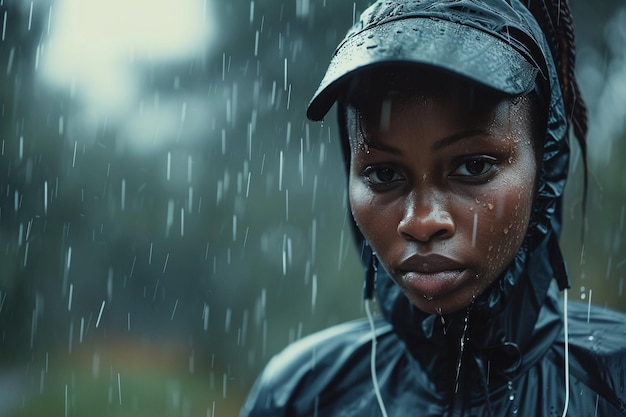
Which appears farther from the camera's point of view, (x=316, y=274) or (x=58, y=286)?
(x=58, y=286)

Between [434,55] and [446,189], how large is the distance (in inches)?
10.5

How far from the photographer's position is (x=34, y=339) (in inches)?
346

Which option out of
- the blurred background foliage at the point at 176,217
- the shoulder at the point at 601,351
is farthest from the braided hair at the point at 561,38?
the blurred background foliage at the point at 176,217

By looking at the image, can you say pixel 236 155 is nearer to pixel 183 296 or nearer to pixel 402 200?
pixel 183 296

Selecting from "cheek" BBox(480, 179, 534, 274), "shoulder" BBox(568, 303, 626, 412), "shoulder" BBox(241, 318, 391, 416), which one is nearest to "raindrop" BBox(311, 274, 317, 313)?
"shoulder" BBox(241, 318, 391, 416)

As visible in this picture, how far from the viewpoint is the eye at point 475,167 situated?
1.45 meters

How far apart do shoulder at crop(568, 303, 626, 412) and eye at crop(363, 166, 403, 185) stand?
2.05 ft

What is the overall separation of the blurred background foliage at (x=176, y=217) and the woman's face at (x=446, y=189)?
208 inches

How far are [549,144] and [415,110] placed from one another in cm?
37

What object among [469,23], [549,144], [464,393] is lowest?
[464,393]

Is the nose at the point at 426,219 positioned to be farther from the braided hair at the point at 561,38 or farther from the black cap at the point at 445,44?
the braided hair at the point at 561,38

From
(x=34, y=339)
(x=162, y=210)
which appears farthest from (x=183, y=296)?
(x=34, y=339)

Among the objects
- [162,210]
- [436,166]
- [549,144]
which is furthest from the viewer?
[162,210]

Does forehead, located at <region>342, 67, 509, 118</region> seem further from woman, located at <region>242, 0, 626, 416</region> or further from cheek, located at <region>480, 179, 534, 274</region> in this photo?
cheek, located at <region>480, 179, 534, 274</region>
